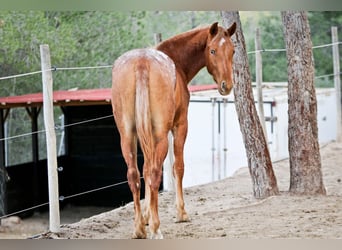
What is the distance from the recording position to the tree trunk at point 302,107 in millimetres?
4859

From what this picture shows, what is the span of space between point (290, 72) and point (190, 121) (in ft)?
2.94

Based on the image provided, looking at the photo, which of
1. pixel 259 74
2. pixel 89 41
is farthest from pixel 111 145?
pixel 89 41

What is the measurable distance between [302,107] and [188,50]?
105 centimetres

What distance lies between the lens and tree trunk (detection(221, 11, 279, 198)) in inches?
192

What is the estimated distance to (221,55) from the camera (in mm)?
4215

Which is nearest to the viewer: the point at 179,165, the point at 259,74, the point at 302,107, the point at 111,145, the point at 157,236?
the point at 157,236

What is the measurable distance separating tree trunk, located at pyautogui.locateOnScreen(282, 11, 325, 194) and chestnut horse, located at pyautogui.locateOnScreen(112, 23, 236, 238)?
78cm

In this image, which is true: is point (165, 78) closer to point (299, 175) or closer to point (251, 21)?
point (299, 175)

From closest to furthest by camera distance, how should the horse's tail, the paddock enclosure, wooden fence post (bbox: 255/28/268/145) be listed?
the horse's tail
wooden fence post (bbox: 255/28/268/145)
the paddock enclosure

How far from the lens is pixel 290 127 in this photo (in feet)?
16.2

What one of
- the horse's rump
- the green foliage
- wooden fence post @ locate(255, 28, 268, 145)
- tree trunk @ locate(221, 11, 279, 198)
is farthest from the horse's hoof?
the green foliage

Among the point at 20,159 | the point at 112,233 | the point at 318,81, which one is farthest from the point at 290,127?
the point at 20,159

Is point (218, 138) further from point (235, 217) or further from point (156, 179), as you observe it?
point (156, 179)

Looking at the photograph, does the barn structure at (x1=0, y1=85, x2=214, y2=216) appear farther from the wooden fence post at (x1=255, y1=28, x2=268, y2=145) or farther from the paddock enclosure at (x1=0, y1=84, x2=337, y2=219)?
the wooden fence post at (x1=255, y1=28, x2=268, y2=145)
